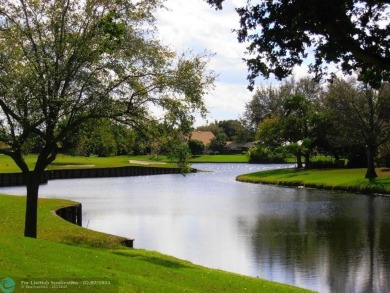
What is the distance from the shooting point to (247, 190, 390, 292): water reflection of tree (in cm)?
2073

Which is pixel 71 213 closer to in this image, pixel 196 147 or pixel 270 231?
pixel 270 231

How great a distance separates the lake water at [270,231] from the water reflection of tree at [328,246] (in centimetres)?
4

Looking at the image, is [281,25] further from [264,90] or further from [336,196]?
[264,90]

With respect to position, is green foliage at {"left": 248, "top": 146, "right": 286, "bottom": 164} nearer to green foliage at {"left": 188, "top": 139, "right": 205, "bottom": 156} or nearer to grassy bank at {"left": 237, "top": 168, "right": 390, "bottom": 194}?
A: grassy bank at {"left": 237, "top": 168, "right": 390, "bottom": 194}

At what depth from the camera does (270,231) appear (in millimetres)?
31844

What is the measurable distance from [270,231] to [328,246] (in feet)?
17.4

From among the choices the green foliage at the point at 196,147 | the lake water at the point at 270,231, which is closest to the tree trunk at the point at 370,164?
the lake water at the point at 270,231

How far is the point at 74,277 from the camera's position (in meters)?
11.3

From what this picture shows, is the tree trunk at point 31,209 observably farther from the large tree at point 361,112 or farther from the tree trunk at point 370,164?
the large tree at point 361,112

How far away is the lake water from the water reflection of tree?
0.13ft

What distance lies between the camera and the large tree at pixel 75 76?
18984 mm

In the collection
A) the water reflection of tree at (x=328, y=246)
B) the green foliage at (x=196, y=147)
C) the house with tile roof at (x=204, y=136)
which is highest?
the house with tile roof at (x=204, y=136)

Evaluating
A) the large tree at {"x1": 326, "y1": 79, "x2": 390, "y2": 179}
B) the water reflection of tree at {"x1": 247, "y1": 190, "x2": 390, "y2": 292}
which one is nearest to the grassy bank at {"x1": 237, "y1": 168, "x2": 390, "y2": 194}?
the large tree at {"x1": 326, "y1": 79, "x2": 390, "y2": 179}

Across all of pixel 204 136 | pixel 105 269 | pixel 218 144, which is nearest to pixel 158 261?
pixel 105 269
